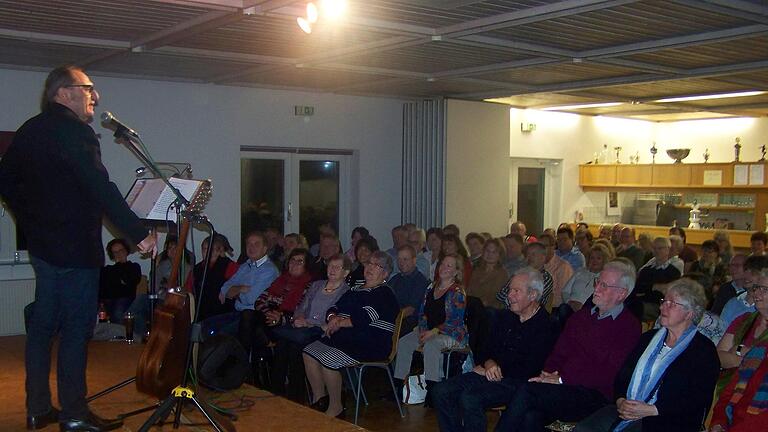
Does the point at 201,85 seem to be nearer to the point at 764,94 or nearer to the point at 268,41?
the point at 268,41

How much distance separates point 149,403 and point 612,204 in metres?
9.73

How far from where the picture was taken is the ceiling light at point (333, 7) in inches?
180

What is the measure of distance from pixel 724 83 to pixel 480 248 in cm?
317

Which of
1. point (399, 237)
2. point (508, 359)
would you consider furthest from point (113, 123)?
point (399, 237)

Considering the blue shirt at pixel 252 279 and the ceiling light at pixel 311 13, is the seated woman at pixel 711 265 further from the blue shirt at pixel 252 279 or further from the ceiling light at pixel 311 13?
the ceiling light at pixel 311 13

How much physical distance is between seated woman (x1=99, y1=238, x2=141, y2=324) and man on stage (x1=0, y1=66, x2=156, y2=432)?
381 cm

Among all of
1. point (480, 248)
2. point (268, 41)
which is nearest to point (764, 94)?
point (480, 248)

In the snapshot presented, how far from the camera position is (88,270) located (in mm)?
3074

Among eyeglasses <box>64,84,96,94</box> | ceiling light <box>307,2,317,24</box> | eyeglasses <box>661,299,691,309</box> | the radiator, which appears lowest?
the radiator

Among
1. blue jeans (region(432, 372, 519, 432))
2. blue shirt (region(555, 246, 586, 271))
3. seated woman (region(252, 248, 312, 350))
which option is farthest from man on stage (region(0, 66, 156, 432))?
blue shirt (region(555, 246, 586, 271))

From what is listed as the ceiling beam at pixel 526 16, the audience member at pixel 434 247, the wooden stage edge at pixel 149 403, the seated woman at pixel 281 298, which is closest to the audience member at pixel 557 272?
the audience member at pixel 434 247

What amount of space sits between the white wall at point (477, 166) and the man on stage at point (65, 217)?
6514 mm

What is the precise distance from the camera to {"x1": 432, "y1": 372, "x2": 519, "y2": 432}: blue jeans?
3842 mm

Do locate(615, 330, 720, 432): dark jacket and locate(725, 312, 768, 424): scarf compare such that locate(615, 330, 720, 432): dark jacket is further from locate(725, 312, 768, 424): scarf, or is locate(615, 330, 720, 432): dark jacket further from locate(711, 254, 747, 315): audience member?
locate(711, 254, 747, 315): audience member
